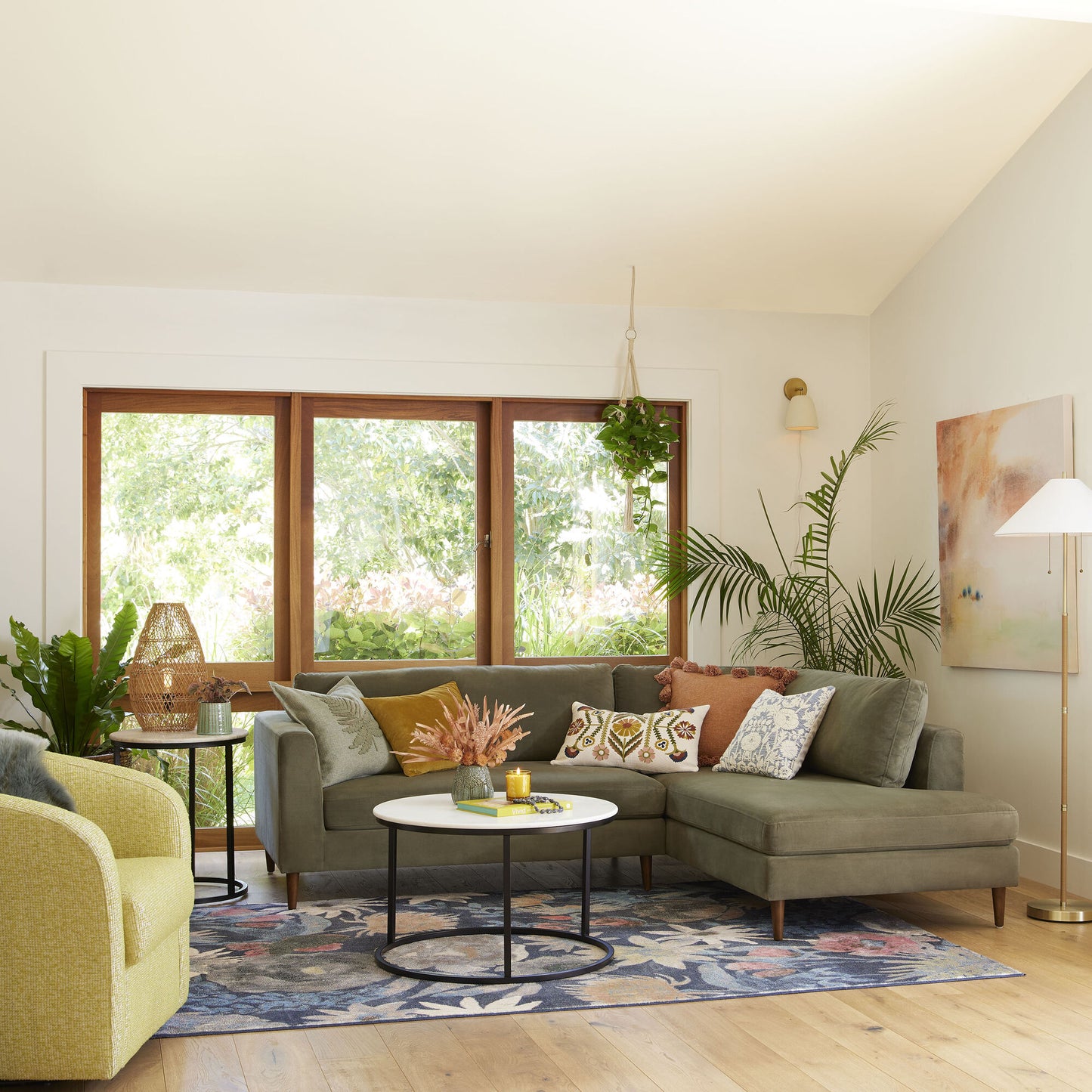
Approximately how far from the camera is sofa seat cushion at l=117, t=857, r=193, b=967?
275 cm

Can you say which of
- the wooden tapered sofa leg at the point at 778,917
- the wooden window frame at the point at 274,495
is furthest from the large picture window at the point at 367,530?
the wooden tapered sofa leg at the point at 778,917

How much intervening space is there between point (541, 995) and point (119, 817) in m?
1.22

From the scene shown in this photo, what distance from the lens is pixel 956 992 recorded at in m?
3.45

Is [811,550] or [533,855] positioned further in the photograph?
[811,550]

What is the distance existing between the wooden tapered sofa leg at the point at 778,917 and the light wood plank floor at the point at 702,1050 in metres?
0.49

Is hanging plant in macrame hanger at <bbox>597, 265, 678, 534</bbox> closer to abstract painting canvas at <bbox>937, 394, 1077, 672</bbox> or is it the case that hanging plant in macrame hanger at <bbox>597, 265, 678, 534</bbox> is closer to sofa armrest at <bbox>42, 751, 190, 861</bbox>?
abstract painting canvas at <bbox>937, 394, 1077, 672</bbox>

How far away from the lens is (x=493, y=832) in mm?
3465

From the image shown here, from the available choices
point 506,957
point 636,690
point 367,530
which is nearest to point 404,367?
point 367,530

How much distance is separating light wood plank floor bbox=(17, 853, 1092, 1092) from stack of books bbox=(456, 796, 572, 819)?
0.58 metres

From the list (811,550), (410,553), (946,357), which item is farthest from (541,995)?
(946,357)

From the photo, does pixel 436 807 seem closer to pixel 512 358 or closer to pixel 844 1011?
pixel 844 1011

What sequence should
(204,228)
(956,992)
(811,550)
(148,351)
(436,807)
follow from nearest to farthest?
(956,992) → (436,807) → (204,228) → (148,351) → (811,550)

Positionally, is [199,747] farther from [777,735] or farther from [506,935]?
[777,735]

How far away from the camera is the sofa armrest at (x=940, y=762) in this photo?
4344 millimetres
